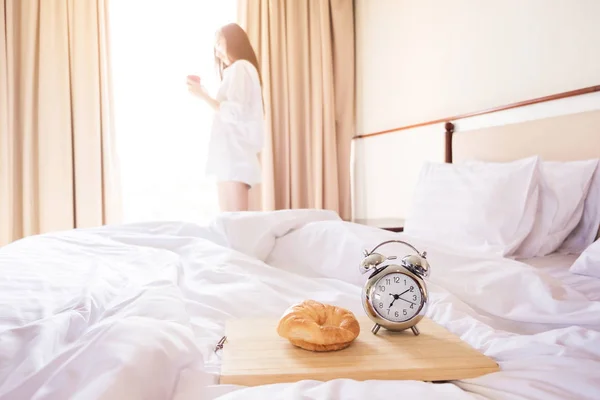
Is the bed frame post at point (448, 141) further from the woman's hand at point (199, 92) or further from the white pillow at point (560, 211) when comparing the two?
the woman's hand at point (199, 92)

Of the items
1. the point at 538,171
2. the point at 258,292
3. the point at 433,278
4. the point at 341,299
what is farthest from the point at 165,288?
the point at 538,171

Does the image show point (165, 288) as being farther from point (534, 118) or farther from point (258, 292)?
point (534, 118)

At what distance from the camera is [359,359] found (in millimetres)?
744

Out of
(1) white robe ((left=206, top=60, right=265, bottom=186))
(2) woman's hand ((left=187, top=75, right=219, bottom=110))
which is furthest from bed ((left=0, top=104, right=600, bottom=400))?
(2) woman's hand ((left=187, top=75, right=219, bottom=110))

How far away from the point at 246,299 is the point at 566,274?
0.86 m

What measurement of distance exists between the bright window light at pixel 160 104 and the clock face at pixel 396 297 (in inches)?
113

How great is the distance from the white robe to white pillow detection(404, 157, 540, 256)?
1.39 m

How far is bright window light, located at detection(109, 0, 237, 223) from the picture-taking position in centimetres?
353

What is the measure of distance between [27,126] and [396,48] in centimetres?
241

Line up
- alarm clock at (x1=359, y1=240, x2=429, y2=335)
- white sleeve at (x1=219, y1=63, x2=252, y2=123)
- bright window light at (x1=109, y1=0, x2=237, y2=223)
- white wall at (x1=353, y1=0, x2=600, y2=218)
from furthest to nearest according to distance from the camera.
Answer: bright window light at (x1=109, y1=0, x2=237, y2=223) < white sleeve at (x1=219, y1=63, x2=252, y2=123) < white wall at (x1=353, y1=0, x2=600, y2=218) < alarm clock at (x1=359, y1=240, x2=429, y2=335)

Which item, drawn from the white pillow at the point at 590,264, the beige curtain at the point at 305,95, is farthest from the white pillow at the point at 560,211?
the beige curtain at the point at 305,95

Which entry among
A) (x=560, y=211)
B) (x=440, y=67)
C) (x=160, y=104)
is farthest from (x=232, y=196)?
(x=560, y=211)

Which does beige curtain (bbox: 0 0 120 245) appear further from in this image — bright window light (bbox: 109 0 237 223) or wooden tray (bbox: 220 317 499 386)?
wooden tray (bbox: 220 317 499 386)

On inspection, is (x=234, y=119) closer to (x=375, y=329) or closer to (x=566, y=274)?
(x=566, y=274)
